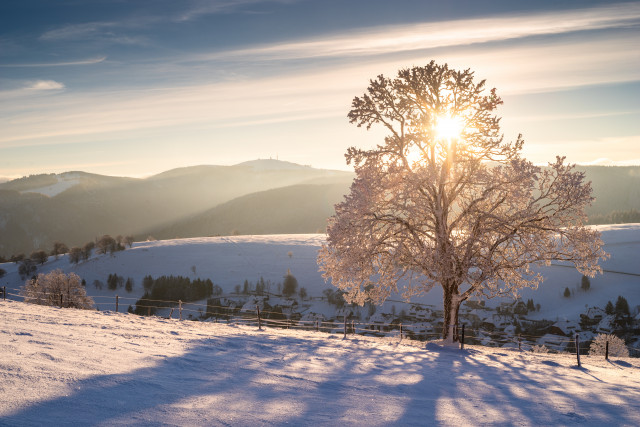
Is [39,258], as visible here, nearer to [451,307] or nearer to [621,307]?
[451,307]

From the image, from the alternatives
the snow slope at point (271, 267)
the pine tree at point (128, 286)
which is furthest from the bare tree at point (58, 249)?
the pine tree at point (128, 286)

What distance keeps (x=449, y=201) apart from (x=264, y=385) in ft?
53.2

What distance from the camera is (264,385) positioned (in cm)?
1085

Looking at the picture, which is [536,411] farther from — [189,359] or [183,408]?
[189,359]

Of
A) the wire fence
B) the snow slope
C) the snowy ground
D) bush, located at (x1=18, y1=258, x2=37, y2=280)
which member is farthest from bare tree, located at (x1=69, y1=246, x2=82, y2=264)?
the snowy ground

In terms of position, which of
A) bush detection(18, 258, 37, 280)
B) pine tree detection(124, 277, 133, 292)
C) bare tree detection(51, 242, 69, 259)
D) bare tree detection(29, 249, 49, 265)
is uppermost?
bare tree detection(51, 242, 69, 259)

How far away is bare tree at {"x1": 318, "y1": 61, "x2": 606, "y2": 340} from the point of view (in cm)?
2209

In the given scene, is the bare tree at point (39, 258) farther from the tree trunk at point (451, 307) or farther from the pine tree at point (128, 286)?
the tree trunk at point (451, 307)

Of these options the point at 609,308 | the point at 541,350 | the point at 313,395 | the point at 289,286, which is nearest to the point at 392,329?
the point at 289,286

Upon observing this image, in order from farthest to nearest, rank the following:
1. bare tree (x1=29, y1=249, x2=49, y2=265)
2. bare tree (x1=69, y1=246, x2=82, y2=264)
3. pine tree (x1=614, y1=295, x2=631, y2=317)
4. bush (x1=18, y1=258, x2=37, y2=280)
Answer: bare tree (x1=29, y1=249, x2=49, y2=265)
bare tree (x1=69, y1=246, x2=82, y2=264)
bush (x1=18, y1=258, x2=37, y2=280)
pine tree (x1=614, y1=295, x2=631, y2=317)

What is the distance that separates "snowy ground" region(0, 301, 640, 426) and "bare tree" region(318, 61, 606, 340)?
590 centimetres

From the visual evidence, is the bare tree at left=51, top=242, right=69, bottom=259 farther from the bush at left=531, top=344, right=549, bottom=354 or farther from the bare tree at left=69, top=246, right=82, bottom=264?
the bush at left=531, top=344, right=549, bottom=354

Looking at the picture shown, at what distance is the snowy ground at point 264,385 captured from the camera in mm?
8297

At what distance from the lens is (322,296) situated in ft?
301
